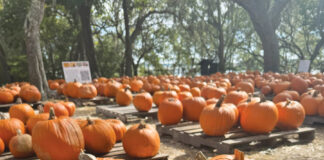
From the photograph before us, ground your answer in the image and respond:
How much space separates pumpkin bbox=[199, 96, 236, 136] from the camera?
12.2 ft

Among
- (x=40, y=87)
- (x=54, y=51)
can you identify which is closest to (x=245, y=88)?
(x=40, y=87)

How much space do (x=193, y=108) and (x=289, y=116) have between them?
1.44m

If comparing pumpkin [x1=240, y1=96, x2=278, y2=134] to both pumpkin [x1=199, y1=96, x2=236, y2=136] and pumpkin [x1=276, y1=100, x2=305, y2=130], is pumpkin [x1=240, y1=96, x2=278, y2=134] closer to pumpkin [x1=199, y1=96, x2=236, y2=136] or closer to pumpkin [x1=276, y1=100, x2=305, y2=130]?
pumpkin [x1=199, y1=96, x2=236, y2=136]

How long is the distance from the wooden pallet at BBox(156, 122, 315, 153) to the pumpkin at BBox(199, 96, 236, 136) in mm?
87

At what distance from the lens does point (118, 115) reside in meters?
6.00

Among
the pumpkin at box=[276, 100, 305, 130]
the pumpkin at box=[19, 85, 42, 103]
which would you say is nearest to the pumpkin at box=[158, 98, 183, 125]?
the pumpkin at box=[276, 100, 305, 130]

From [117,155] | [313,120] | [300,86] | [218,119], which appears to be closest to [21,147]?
[117,155]

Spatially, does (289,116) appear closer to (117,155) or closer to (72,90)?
(117,155)

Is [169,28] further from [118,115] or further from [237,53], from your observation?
[118,115]

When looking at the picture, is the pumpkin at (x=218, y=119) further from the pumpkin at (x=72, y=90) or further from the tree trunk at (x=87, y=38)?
the tree trunk at (x=87, y=38)

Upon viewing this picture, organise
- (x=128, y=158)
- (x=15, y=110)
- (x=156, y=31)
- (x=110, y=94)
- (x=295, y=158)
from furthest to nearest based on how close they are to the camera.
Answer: (x=156, y=31) < (x=110, y=94) < (x=15, y=110) < (x=295, y=158) < (x=128, y=158)

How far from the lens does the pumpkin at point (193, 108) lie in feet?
15.5

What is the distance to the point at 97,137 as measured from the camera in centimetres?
298

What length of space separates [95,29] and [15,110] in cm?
2017
